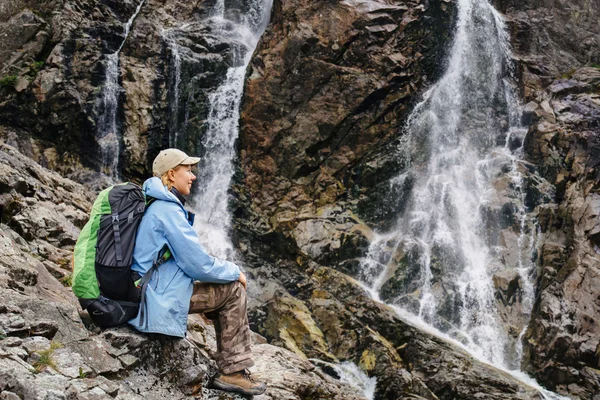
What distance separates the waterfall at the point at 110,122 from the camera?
19781mm

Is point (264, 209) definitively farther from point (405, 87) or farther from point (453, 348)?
point (453, 348)

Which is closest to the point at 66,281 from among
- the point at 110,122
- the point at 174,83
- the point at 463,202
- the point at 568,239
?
the point at 568,239

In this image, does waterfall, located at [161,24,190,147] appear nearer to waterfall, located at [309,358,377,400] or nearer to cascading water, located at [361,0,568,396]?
cascading water, located at [361,0,568,396]

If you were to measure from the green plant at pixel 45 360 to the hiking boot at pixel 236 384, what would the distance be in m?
1.51

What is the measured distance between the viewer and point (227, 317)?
5.22m

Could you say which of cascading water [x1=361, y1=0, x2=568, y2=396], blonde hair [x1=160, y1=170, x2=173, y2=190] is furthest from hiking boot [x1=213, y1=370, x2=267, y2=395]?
cascading water [x1=361, y1=0, x2=568, y2=396]

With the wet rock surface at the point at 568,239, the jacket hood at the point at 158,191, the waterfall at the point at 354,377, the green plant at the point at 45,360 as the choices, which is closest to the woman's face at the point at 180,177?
the jacket hood at the point at 158,191

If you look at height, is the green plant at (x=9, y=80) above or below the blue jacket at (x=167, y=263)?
above

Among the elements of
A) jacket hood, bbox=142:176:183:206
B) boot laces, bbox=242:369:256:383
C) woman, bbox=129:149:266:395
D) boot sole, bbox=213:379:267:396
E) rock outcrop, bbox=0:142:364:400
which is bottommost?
boot sole, bbox=213:379:267:396

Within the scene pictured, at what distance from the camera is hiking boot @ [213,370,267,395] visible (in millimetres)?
5270

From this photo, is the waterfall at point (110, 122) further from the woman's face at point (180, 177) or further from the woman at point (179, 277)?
the woman at point (179, 277)

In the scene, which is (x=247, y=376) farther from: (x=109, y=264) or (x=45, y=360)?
(x=45, y=360)

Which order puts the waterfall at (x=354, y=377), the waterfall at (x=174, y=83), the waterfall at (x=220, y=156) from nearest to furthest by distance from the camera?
the waterfall at (x=354, y=377)
the waterfall at (x=220, y=156)
the waterfall at (x=174, y=83)

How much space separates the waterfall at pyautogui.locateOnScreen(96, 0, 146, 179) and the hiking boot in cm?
1563
